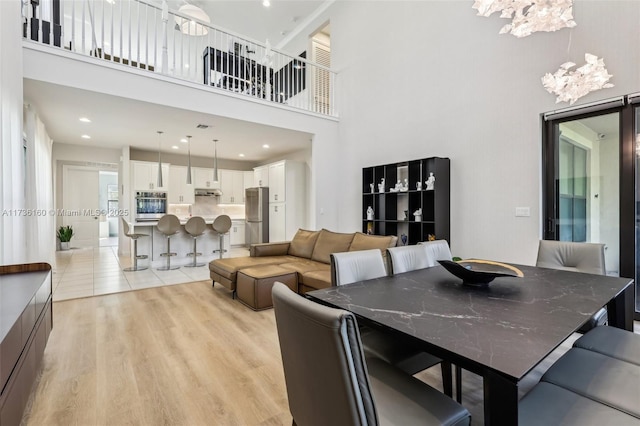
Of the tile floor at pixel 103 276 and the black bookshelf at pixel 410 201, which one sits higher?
the black bookshelf at pixel 410 201

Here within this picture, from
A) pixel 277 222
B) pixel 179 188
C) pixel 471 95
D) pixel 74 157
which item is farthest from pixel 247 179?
pixel 471 95

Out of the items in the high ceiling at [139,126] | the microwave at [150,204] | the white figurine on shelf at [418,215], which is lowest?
the white figurine on shelf at [418,215]

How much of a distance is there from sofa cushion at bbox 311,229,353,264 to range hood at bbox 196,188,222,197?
212 inches

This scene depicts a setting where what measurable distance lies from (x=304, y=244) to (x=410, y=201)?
1.83m

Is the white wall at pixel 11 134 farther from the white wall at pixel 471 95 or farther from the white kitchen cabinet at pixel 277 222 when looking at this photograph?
the white wall at pixel 471 95

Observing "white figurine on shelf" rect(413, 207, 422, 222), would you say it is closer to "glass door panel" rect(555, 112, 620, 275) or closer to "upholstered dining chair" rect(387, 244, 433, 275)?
"glass door panel" rect(555, 112, 620, 275)

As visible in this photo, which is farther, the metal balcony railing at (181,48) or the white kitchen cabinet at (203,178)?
the white kitchen cabinet at (203,178)

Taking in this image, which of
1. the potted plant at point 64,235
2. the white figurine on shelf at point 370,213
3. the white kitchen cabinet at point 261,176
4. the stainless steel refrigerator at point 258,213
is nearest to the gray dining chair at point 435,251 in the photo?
the white figurine on shelf at point 370,213

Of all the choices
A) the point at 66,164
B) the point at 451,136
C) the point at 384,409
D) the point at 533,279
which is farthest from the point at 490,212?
the point at 66,164

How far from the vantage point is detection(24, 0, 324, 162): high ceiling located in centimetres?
417

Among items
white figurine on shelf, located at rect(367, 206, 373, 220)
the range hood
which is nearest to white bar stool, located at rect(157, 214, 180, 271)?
the range hood

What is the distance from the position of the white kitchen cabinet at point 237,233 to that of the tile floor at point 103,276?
218 centimetres

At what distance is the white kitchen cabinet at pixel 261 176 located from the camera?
26.3 feet

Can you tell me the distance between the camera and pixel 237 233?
8.96 meters
